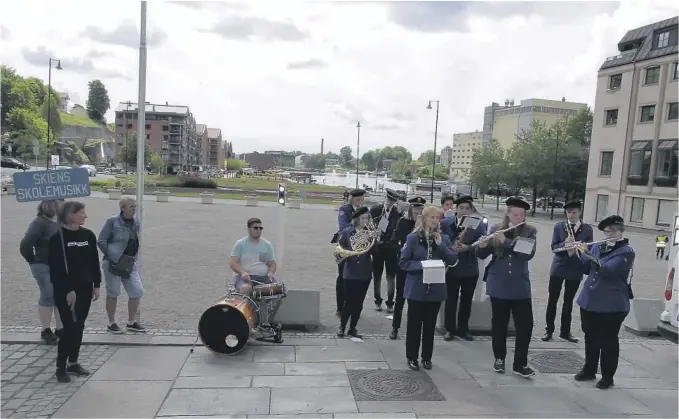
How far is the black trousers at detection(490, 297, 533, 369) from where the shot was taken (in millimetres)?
5590

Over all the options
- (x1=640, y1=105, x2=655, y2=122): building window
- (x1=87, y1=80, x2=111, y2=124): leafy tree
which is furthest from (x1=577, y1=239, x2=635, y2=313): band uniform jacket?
(x1=87, y1=80, x2=111, y2=124): leafy tree

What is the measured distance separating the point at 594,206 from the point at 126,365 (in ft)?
138

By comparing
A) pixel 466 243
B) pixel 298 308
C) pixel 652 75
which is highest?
pixel 652 75

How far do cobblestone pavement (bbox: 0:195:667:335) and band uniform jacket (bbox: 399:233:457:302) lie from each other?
1.88 metres

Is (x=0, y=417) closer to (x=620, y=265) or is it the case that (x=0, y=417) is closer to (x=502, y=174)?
(x=620, y=265)

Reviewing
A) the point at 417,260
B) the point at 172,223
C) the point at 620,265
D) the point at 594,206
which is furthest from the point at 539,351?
the point at 594,206

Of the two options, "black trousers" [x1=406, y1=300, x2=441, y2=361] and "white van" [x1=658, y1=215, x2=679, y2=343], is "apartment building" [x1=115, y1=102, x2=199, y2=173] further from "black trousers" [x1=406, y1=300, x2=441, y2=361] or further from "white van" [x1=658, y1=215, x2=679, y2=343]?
"white van" [x1=658, y1=215, x2=679, y2=343]

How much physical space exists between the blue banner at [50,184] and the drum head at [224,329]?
207cm

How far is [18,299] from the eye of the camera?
8.04 m

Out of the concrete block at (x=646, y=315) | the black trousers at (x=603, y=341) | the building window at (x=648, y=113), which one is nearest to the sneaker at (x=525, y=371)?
the black trousers at (x=603, y=341)

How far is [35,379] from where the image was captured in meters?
5.07

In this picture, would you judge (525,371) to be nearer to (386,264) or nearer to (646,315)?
(386,264)

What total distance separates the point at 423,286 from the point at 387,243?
242cm

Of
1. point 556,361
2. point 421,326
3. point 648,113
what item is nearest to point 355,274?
point 421,326
